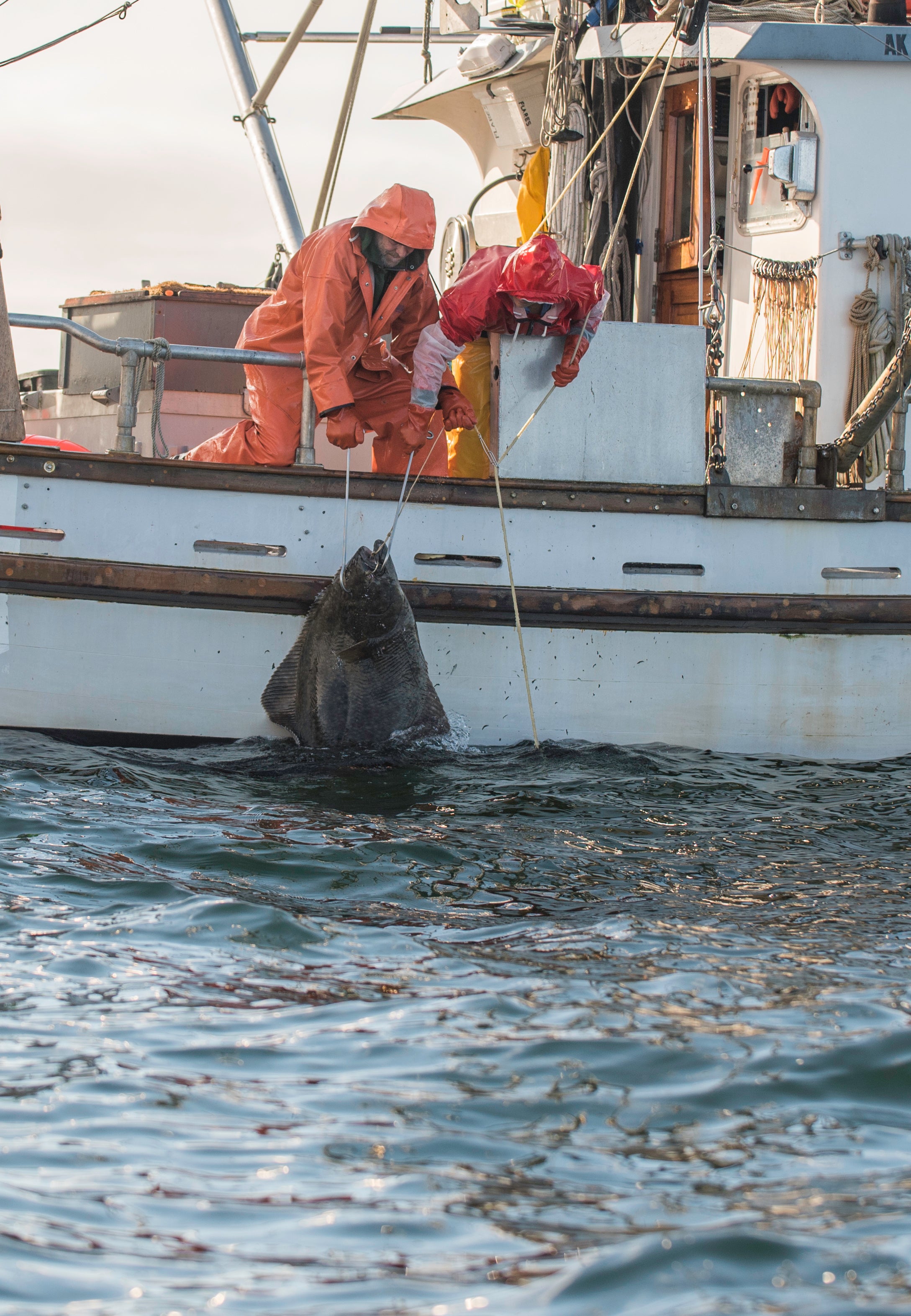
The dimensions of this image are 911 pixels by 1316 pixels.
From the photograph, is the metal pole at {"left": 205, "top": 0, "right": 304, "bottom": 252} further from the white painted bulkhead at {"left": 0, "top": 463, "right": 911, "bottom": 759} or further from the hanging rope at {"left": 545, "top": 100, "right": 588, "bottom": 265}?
the white painted bulkhead at {"left": 0, "top": 463, "right": 911, "bottom": 759}

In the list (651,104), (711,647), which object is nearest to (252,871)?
(711,647)

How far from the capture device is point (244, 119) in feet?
34.7

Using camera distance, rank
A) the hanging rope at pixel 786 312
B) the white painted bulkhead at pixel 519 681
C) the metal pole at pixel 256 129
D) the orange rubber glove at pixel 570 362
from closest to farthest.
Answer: the white painted bulkhead at pixel 519 681 < the orange rubber glove at pixel 570 362 < the hanging rope at pixel 786 312 < the metal pole at pixel 256 129

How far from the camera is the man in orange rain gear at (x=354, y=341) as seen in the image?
18.4 feet

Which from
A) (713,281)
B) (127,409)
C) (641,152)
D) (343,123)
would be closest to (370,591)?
(127,409)

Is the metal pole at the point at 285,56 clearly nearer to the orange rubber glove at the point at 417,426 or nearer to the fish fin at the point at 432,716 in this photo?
the orange rubber glove at the point at 417,426

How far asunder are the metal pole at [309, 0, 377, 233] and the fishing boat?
1.89m

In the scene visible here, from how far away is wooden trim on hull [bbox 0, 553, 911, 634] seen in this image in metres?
5.72

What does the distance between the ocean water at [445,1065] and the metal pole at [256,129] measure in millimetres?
6624

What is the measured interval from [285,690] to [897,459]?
3.02 metres

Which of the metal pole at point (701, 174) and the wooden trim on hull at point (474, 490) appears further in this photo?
the metal pole at point (701, 174)

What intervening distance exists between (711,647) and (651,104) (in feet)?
11.6

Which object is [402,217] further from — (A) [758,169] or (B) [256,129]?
(B) [256,129]

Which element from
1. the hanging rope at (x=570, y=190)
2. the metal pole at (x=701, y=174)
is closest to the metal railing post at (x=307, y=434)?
the metal pole at (x=701, y=174)
